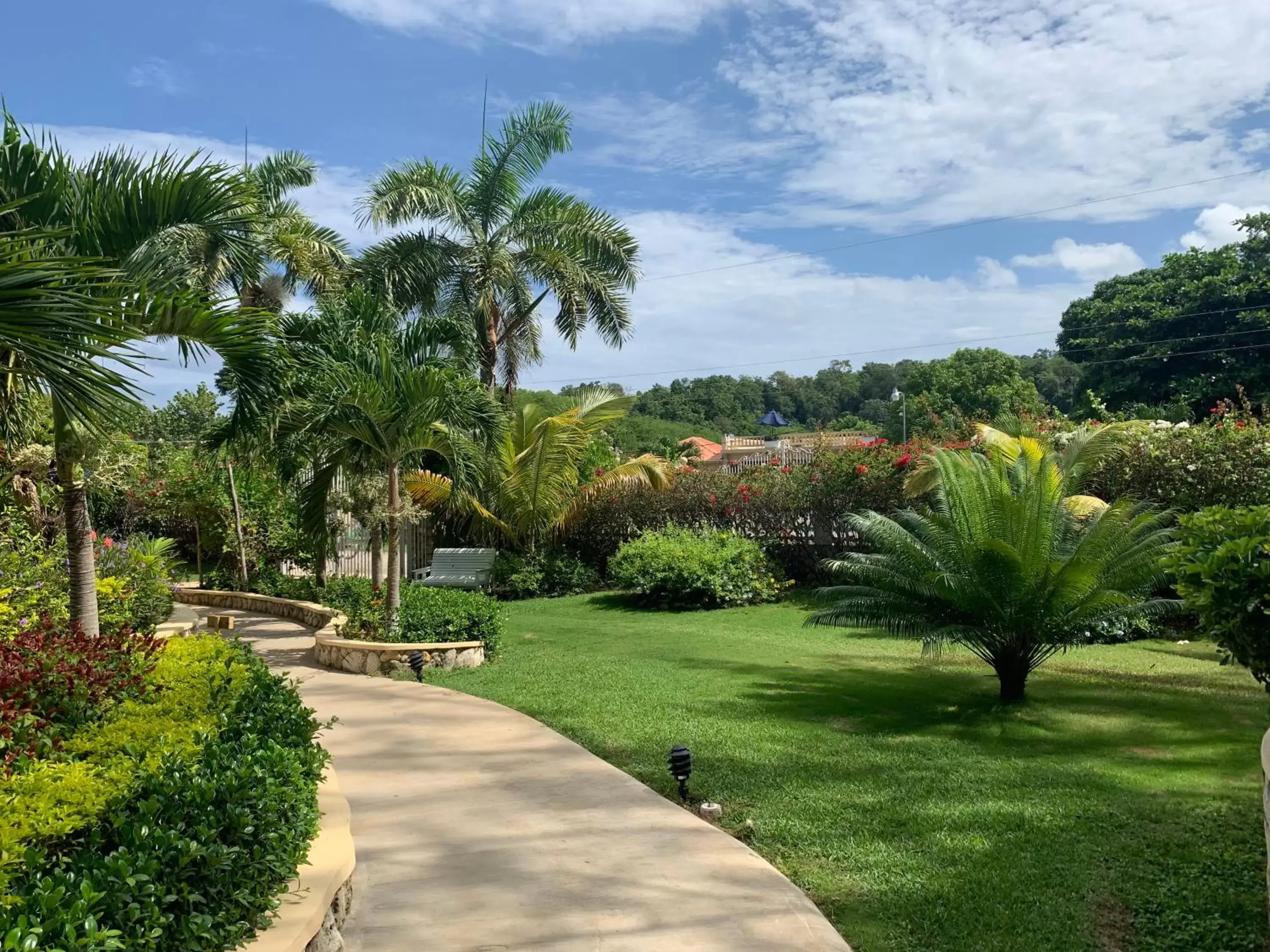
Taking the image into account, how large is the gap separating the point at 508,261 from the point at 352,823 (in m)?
14.9

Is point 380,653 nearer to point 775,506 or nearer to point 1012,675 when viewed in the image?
point 1012,675

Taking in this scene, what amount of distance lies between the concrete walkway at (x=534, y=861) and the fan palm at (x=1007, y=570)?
332cm

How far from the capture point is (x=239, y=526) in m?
16.4

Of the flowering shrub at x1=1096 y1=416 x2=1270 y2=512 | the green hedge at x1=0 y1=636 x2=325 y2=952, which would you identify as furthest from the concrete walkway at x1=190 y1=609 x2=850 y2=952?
the flowering shrub at x1=1096 y1=416 x2=1270 y2=512

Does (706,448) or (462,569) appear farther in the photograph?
(706,448)

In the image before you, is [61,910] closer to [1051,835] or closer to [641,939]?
[641,939]

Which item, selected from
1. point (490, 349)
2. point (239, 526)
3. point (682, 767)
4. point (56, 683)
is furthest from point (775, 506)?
point (56, 683)

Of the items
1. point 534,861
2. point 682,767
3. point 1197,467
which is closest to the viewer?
point 534,861

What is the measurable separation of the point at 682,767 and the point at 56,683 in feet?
10.9

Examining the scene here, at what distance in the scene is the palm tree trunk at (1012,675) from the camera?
26.8 ft

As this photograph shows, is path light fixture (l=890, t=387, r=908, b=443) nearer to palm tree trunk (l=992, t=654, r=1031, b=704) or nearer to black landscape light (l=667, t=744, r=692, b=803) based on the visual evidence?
palm tree trunk (l=992, t=654, r=1031, b=704)

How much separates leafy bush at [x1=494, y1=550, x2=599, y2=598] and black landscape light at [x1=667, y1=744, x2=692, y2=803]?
1167 cm

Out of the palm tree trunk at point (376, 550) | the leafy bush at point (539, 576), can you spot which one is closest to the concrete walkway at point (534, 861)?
the palm tree trunk at point (376, 550)

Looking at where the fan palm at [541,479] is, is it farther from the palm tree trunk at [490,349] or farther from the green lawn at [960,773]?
the green lawn at [960,773]
